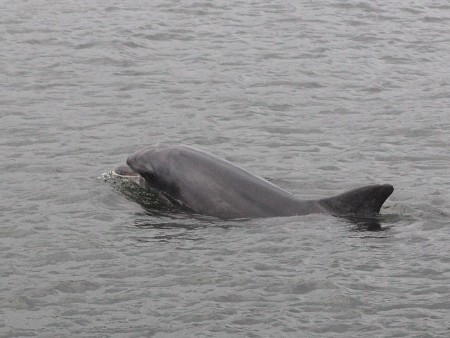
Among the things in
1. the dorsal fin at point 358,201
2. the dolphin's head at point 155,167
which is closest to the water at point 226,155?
the dorsal fin at point 358,201

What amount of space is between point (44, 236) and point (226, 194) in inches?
95.6

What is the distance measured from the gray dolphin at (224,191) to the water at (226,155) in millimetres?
235

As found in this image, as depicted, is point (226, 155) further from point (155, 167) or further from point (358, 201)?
point (358, 201)

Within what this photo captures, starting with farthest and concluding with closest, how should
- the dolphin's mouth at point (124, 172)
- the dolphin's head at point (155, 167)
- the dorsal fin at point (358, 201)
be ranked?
1. the dolphin's mouth at point (124, 172)
2. the dolphin's head at point (155, 167)
3. the dorsal fin at point (358, 201)

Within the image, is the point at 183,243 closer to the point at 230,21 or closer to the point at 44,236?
the point at 44,236

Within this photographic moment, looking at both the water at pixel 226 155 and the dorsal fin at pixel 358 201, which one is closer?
the water at pixel 226 155

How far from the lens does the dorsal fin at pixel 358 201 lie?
14367 millimetres

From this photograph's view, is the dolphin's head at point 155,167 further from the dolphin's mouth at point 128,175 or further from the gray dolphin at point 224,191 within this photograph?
the dolphin's mouth at point 128,175

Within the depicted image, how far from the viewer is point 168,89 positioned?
2119 cm

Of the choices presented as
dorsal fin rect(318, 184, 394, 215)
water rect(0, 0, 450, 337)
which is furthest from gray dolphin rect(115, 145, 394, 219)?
water rect(0, 0, 450, 337)

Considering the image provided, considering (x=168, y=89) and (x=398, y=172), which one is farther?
(x=168, y=89)

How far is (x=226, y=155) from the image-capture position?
58.2ft

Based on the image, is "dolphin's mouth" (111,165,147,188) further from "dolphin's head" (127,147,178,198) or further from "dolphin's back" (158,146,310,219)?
"dolphin's back" (158,146,310,219)

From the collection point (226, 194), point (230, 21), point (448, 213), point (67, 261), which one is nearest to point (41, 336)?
point (67, 261)
